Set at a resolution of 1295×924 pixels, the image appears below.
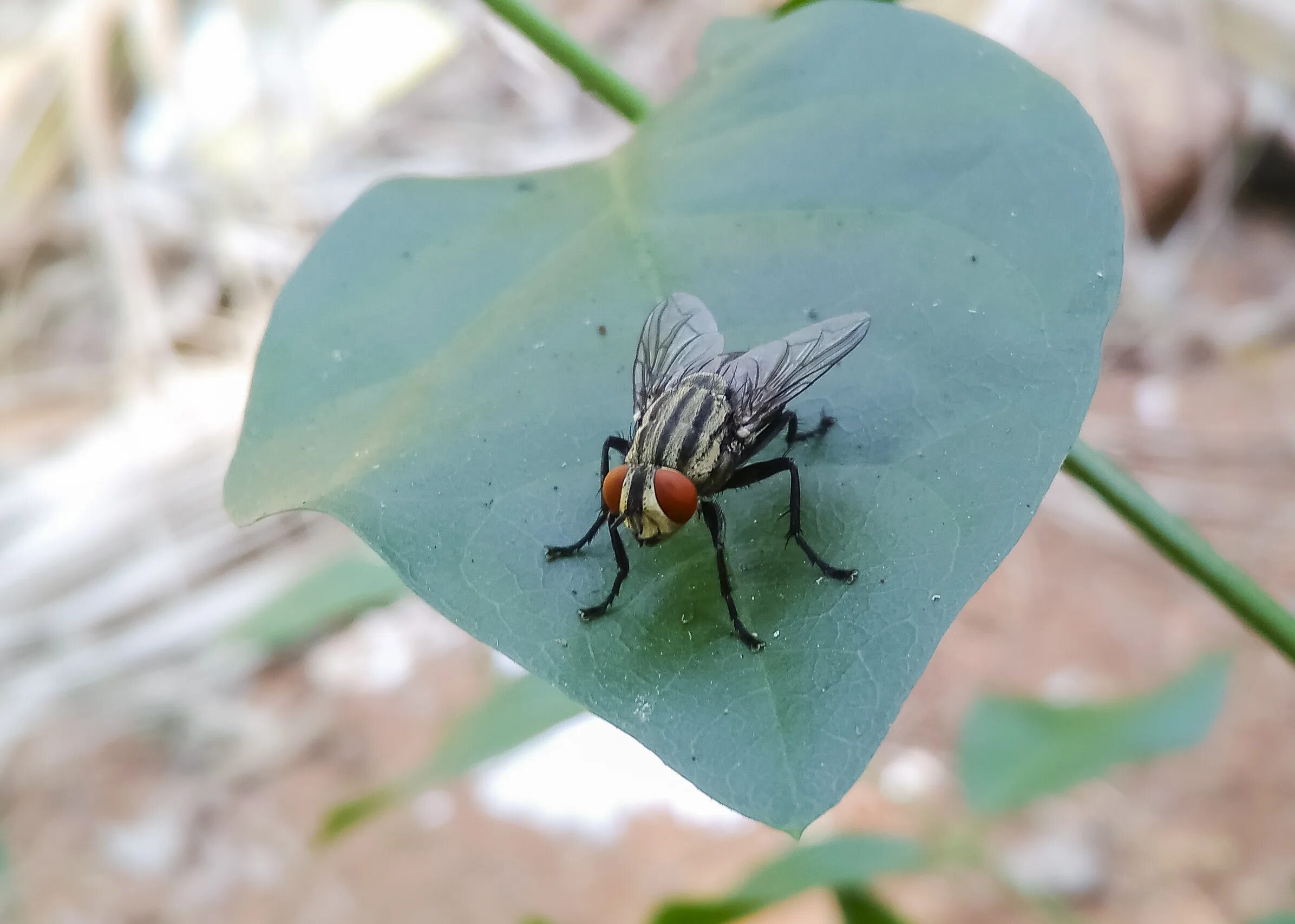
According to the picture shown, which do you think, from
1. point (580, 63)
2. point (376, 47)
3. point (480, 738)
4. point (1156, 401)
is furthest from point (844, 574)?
point (376, 47)

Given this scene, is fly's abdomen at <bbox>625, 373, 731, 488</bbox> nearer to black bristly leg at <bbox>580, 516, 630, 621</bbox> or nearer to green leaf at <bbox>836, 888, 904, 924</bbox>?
black bristly leg at <bbox>580, 516, 630, 621</bbox>

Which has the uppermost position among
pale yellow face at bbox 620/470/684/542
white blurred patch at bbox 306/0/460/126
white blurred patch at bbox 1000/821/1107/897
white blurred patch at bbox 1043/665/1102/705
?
pale yellow face at bbox 620/470/684/542

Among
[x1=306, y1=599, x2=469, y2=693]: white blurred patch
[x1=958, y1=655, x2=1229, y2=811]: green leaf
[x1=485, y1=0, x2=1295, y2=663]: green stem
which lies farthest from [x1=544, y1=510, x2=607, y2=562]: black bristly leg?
[x1=306, y1=599, x2=469, y2=693]: white blurred patch

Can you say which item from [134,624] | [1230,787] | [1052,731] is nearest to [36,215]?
[134,624]

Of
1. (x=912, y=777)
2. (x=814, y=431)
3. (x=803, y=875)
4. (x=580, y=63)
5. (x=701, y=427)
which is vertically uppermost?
(x=580, y=63)

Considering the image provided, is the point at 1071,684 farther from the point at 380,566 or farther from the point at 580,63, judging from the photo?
the point at 580,63

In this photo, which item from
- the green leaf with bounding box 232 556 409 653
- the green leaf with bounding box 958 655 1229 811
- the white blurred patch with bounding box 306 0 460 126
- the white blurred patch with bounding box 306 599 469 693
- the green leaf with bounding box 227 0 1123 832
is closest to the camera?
the green leaf with bounding box 227 0 1123 832

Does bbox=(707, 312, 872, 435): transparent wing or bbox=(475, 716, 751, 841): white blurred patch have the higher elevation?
bbox=(707, 312, 872, 435): transparent wing
